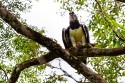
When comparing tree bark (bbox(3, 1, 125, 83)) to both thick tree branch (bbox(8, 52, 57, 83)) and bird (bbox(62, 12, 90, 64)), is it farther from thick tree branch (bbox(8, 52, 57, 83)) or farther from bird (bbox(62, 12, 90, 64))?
A: bird (bbox(62, 12, 90, 64))

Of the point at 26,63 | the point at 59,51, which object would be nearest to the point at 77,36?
the point at 26,63

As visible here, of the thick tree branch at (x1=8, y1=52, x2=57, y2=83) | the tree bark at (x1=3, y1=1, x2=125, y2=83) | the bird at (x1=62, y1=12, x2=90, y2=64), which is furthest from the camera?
the bird at (x1=62, y1=12, x2=90, y2=64)

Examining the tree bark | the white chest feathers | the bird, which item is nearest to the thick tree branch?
the tree bark

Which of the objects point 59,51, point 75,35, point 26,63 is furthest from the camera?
point 75,35

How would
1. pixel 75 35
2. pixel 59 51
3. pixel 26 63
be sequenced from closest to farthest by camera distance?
pixel 59 51 → pixel 26 63 → pixel 75 35

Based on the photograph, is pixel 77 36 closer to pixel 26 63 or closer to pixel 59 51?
pixel 26 63

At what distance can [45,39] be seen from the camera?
3281 millimetres

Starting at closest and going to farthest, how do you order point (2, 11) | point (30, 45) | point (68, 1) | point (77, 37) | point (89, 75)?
point (2, 11) < point (89, 75) < point (77, 37) < point (68, 1) < point (30, 45)

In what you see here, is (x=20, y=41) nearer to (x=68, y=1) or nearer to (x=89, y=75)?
(x=68, y=1)

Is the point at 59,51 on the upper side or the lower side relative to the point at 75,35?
upper

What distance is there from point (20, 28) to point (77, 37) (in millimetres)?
2654

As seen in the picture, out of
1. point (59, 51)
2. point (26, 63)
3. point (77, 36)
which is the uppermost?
point (59, 51)

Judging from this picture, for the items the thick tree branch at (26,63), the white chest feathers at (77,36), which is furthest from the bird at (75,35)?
the thick tree branch at (26,63)

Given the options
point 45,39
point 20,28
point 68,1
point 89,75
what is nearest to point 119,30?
point 89,75
